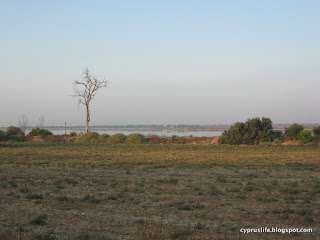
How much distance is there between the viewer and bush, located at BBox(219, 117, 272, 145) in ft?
140

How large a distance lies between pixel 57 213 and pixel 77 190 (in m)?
3.46

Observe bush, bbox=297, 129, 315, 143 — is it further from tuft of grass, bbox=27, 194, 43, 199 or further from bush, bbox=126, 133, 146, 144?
tuft of grass, bbox=27, 194, 43, 199

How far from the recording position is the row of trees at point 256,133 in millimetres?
42625

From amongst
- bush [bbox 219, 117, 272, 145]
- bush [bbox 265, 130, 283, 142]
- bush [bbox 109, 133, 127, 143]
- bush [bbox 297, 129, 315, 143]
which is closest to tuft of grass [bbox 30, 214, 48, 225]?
bush [bbox 219, 117, 272, 145]

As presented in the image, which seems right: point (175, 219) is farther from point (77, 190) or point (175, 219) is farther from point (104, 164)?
point (104, 164)

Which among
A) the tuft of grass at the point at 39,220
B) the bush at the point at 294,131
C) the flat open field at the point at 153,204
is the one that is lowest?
the flat open field at the point at 153,204

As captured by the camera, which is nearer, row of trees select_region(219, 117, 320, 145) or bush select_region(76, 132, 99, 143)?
row of trees select_region(219, 117, 320, 145)

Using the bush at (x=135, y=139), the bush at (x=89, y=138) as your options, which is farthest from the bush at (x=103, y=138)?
the bush at (x=135, y=139)

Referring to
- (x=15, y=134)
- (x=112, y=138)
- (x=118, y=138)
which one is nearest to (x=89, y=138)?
(x=112, y=138)

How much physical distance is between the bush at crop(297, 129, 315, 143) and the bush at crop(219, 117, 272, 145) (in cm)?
332

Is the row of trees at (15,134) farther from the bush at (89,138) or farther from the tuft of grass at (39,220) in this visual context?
the tuft of grass at (39,220)

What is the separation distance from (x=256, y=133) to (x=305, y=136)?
5246mm

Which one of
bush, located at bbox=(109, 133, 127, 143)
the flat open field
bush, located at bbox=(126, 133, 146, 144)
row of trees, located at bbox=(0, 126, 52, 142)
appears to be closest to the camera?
the flat open field

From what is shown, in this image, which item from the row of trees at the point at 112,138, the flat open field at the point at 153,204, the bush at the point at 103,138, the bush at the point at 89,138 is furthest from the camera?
the bush at the point at 103,138
